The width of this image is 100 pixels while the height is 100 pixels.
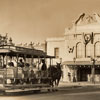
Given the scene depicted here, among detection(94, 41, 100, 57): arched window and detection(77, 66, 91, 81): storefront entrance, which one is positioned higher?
detection(94, 41, 100, 57): arched window

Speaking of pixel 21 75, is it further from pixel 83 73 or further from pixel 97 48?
pixel 83 73

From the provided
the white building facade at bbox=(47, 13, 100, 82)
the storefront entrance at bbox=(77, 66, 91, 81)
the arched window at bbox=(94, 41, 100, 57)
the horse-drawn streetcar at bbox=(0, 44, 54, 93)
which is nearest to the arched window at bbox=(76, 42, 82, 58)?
the white building facade at bbox=(47, 13, 100, 82)

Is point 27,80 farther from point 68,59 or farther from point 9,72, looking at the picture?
point 68,59

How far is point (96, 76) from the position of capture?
161 feet

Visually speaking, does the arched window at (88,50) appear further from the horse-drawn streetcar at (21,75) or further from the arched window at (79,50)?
the horse-drawn streetcar at (21,75)

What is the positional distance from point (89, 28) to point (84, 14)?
12.2 ft

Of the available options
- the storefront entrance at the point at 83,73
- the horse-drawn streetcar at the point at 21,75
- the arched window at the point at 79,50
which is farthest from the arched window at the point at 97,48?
the horse-drawn streetcar at the point at 21,75

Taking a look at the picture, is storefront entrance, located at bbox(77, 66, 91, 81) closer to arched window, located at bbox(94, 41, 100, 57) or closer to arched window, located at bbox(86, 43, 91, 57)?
arched window, located at bbox(86, 43, 91, 57)

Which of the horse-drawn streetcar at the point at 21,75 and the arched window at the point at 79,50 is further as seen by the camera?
the arched window at the point at 79,50

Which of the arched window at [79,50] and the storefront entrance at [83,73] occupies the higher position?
the arched window at [79,50]

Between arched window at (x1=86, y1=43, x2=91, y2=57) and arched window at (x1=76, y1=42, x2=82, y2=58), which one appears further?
arched window at (x1=76, y1=42, x2=82, y2=58)

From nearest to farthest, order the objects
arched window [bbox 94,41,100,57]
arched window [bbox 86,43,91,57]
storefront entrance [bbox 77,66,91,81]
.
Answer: arched window [bbox 94,41,100,57] → arched window [bbox 86,43,91,57] → storefront entrance [bbox 77,66,91,81]

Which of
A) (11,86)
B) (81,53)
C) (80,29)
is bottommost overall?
(11,86)

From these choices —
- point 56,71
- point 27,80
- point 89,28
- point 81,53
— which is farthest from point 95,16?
point 27,80
